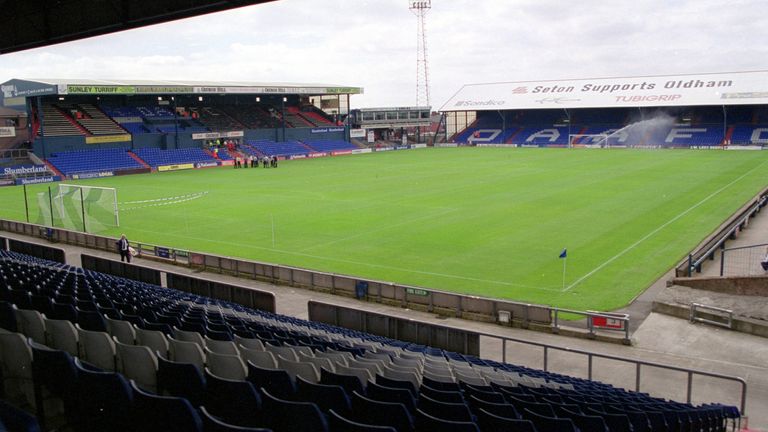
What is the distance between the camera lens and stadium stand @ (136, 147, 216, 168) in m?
67.8

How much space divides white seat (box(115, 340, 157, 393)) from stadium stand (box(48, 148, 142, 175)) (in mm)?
59039

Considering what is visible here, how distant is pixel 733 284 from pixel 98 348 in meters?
17.4

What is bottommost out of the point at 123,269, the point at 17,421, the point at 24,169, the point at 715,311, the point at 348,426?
the point at 715,311

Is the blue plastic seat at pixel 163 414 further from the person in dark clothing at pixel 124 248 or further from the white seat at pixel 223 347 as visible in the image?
the person in dark clothing at pixel 124 248

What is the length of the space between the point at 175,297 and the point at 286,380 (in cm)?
1074

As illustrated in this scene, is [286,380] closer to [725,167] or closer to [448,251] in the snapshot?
[448,251]

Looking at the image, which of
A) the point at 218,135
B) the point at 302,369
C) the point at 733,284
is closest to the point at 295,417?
the point at 302,369

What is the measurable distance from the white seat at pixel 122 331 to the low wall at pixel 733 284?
16.6 meters

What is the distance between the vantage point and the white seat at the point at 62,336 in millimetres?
7391

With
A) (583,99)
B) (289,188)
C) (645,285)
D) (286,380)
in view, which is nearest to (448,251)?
(645,285)

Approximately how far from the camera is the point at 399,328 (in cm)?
1507

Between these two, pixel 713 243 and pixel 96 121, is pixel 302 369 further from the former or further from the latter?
pixel 96 121

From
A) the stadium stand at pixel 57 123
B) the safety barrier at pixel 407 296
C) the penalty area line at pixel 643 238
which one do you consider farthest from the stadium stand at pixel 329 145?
the safety barrier at pixel 407 296

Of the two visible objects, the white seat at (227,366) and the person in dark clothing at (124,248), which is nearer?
the white seat at (227,366)
